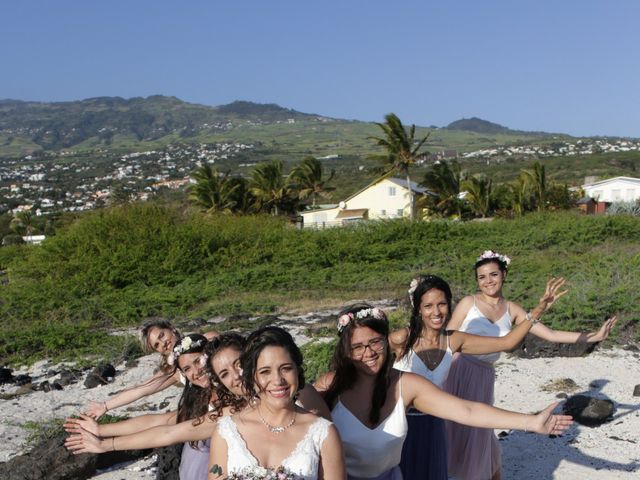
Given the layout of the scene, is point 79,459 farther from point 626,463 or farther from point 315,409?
point 626,463

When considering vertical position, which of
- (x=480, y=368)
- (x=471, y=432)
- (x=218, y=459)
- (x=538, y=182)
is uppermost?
(x=218, y=459)

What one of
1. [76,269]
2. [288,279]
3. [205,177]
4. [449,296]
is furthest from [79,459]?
[205,177]

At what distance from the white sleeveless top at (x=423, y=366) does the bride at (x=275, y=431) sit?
1.21 meters

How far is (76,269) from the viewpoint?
65.2ft

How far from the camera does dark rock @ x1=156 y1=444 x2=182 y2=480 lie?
13.4ft

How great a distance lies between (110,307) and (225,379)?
13.0 metres

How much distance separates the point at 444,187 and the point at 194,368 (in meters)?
38.6

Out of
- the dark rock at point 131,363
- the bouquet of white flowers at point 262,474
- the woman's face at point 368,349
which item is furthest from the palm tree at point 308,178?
the bouquet of white flowers at point 262,474

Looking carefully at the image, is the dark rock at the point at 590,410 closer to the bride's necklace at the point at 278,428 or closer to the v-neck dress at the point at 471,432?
the v-neck dress at the point at 471,432

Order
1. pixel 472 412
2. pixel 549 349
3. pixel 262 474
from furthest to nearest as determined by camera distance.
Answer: pixel 549 349 → pixel 472 412 → pixel 262 474

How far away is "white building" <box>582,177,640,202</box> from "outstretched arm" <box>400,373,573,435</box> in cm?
4876

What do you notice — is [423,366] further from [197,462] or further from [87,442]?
[87,442]

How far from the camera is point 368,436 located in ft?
10.9

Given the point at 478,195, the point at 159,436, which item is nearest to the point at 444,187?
the point at 478,195
